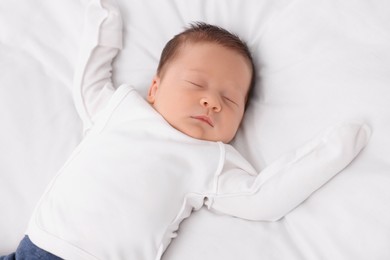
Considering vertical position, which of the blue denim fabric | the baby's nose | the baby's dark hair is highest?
the baby's dark hair

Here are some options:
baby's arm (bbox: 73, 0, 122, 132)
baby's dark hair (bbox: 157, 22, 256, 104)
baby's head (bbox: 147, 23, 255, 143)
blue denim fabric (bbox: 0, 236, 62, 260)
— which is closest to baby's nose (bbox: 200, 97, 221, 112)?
baby's head (bbox: 147, 23, 255, 143)

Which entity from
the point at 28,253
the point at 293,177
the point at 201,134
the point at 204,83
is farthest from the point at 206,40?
the point at 28,253

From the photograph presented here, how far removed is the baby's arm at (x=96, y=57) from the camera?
1.40 metres

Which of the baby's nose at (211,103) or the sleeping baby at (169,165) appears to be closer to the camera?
the sleeping baby at (169,165)

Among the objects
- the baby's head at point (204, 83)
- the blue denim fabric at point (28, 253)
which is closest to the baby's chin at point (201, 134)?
the baby's head at point (204, 83)

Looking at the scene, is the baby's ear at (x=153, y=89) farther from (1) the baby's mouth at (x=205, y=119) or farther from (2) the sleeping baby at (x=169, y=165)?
(1) the baby's mouth at (x=205, y=119)

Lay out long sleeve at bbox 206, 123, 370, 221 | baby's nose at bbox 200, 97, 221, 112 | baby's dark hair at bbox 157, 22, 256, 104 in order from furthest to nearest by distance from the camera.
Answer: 1. baby's dark hair at bbox 157, 22, 256, 104
2. baby's nose at bbox 200, 97, 221, 112
3. long sleeve at bbox 206, 123, 370, 221

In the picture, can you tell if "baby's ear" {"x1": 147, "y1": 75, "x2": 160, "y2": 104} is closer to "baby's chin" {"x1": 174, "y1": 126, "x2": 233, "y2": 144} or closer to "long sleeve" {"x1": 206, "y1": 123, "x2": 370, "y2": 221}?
"baby's chin" {"x1": 174, "y1": 126, "x2": 233, "y2": 144}

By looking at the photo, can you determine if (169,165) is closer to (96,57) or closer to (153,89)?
(153,89)

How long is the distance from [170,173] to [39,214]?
0.31 meters

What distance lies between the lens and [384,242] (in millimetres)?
1011

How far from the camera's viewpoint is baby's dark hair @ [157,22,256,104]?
1.36 metres

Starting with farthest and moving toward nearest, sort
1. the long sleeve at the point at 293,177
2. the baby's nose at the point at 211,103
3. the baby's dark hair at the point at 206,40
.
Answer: the baby's dark hair at the point at 206,40
the baby's nose at the point at 211,103
the long sleeve at the point at 293,177

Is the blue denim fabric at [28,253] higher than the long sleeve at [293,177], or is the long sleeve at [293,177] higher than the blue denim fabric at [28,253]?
the long sleeve at [293,177]
